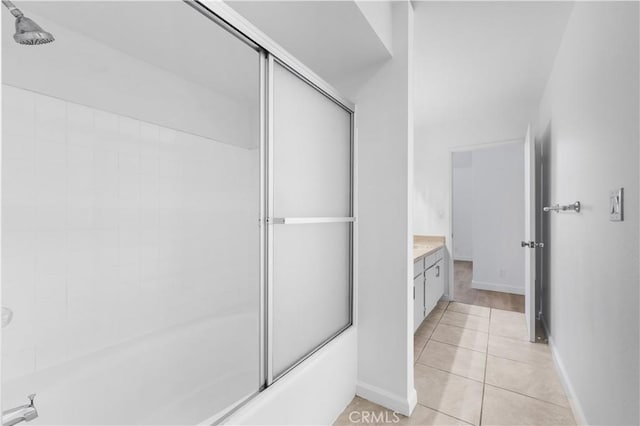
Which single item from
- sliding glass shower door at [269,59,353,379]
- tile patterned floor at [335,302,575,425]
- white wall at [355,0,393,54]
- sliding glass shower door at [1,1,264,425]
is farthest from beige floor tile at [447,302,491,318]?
white wall at [355,0,393,54]

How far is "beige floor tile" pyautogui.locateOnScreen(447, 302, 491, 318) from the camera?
357 centimetres

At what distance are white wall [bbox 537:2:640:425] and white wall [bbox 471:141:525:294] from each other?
2.34 m

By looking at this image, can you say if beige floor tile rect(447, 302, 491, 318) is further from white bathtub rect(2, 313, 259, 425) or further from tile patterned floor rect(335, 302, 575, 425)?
white bathtub rect(2, 313, 259, 425)

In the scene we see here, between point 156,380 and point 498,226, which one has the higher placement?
point 498,226

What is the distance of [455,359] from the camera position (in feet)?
8.16

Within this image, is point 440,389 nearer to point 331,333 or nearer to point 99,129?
point 331,333

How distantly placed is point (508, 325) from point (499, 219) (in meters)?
1.88

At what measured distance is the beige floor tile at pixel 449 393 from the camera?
1881 millimetres

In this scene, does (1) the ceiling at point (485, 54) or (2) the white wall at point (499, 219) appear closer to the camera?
(1) the ceiling at point (485, 54)

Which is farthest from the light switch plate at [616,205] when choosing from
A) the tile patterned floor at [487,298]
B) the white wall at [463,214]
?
the white wall at [463,214]

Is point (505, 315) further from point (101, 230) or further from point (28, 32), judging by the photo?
point (28, 32)

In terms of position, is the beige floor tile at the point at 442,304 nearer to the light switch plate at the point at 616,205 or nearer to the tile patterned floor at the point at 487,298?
the tile patterned floor at the point at 487,298

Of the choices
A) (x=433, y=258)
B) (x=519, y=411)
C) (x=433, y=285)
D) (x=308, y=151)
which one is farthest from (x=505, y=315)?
(x=308, y=151)

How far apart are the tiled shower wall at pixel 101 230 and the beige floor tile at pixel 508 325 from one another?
246cm
